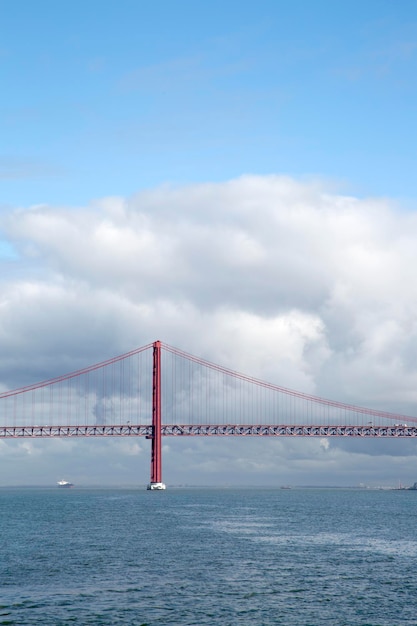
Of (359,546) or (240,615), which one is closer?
(240,615)

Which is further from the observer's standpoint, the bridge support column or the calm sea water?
the bridge support column

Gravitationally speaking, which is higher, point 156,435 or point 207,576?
point 156,435

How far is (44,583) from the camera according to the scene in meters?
38.7

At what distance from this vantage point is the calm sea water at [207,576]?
31.9m

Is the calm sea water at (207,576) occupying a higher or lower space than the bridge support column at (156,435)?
lower

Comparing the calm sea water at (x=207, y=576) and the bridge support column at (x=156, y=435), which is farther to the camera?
the bridge support column at (x=156, y=435)

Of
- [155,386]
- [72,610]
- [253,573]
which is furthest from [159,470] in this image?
[72,610]

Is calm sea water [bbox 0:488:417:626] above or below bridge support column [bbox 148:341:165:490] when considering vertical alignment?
below

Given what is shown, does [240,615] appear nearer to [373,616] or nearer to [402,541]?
[373,616]

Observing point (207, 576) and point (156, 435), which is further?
point (156, 435)

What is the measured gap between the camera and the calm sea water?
3186 centimetres

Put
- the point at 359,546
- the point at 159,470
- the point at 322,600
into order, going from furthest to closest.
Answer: the point at 159,470 → the point at 359,546 → the point at 322,600

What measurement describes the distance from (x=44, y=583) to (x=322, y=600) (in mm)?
13282

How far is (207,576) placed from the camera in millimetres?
40969
